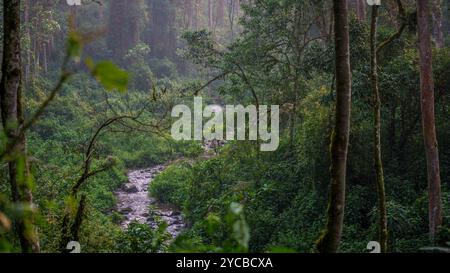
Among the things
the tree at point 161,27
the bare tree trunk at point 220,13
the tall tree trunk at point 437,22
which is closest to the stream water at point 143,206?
the tall tree trunk at point 437,22

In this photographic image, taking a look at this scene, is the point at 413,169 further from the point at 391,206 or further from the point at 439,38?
the point at 439,38

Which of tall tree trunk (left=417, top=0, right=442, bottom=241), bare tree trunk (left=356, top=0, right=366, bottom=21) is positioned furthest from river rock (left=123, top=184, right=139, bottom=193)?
tall tree trunk (left=417, top=0, right=442, bottom=241)

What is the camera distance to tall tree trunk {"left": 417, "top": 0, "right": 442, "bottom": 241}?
330 inches

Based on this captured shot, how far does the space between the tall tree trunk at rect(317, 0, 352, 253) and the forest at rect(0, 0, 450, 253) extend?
0.01m

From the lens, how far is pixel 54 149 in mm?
17484

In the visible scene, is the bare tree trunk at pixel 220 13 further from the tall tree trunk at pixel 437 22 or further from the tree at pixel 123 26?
the tall tree trunk at pixel 437 22

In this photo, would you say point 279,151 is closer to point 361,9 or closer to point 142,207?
point 142,207

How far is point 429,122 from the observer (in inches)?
→ 343

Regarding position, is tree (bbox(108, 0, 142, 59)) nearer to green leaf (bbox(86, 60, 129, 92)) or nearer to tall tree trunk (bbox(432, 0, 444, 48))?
tall tree trunk (bbox(432, 0, 444, 48))

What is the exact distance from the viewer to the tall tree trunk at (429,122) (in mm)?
8383

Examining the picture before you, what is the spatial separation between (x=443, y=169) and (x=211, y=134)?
1223 cm

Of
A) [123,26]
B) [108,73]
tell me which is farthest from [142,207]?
[123,26]

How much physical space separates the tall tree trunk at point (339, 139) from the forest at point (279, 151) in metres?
0.01

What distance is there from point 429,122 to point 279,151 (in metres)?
6.22
